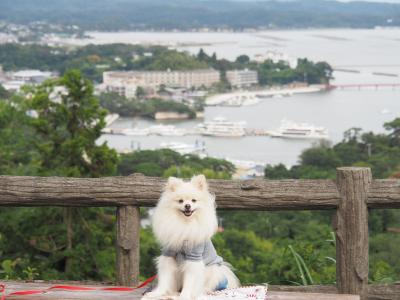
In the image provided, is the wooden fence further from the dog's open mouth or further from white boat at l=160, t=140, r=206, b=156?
white boat at l=160, t=140, r=206, b=156

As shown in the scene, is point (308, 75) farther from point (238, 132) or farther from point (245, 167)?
point (245, 167)

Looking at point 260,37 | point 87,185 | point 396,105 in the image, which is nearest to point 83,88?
point 87,185

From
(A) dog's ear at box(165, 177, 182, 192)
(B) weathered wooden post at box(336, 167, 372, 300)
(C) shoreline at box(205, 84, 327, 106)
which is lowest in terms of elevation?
(C) shoreline at box(205, 84, 327, 106)

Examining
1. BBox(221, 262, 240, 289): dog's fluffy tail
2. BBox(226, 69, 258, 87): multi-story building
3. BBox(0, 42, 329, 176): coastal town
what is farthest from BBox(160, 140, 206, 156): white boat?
BBox(221, 262, 240, 289): dog's fluffy tail

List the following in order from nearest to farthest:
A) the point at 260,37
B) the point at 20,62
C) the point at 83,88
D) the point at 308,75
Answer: the point at 83,88, the point at 308,75, the point at 20,62, the point at 260,37

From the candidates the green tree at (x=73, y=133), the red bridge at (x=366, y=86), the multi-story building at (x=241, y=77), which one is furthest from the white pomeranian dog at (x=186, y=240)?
the multi-story building at (x=241, y=77)

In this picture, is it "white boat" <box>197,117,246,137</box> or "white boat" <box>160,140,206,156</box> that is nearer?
"white boat" <box>160,140,206,156</box>
